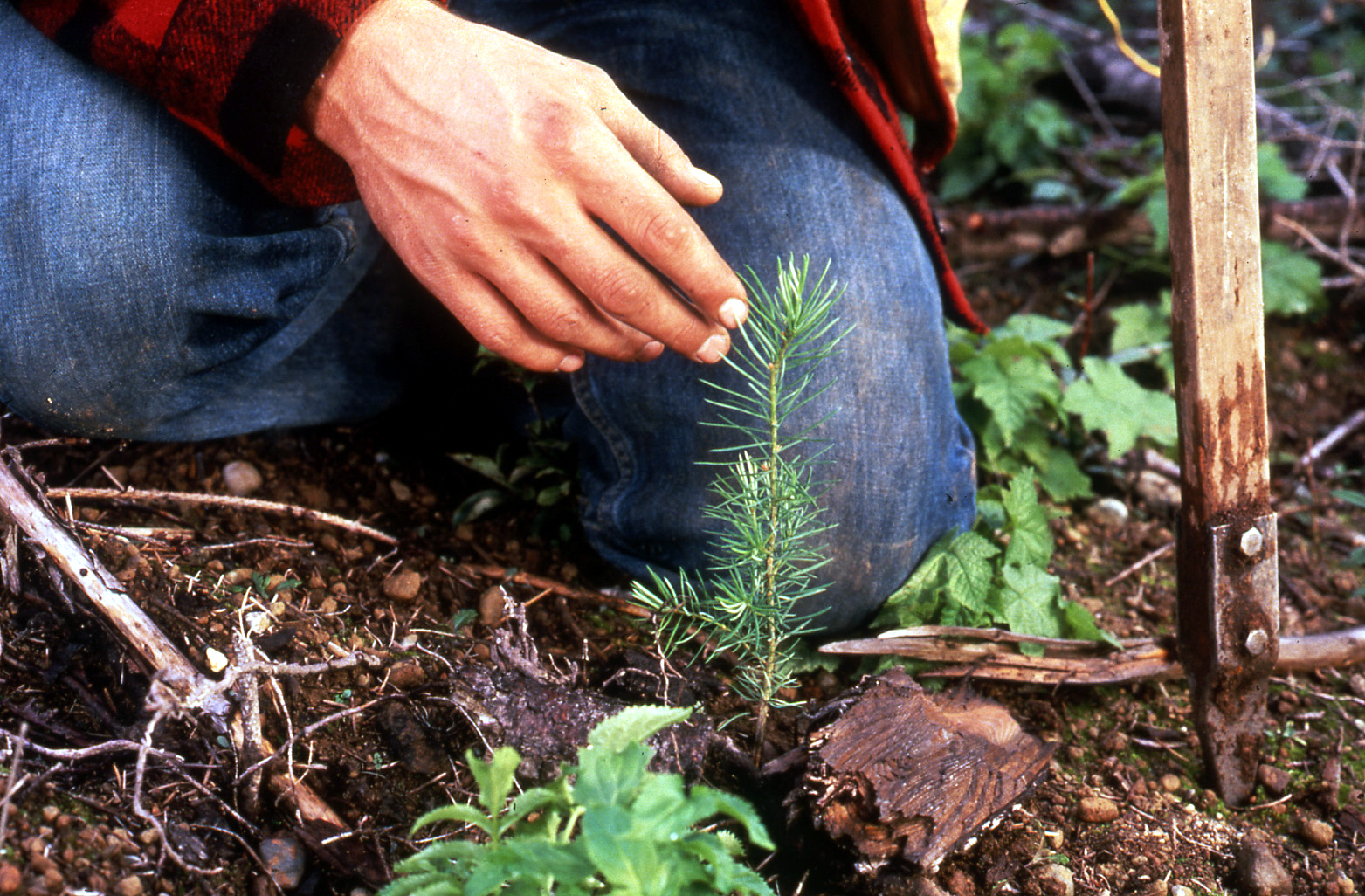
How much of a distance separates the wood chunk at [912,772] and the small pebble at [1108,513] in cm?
116

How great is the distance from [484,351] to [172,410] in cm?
68

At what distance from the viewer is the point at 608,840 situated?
3.10ft

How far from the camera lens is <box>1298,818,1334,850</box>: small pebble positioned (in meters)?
1.75

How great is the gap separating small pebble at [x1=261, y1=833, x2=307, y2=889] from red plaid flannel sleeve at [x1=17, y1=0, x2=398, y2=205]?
1.14m

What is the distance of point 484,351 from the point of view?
214 centimetres

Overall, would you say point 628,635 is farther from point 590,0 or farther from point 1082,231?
point 1082,231

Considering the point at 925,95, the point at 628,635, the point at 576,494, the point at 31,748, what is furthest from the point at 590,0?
the point at 31,748

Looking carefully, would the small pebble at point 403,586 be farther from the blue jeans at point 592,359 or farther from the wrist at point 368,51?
the wrist at point 368,51

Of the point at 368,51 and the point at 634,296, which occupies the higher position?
the point at 368,51

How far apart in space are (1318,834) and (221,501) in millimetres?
2223

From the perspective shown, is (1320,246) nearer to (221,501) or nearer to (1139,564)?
(1139,564)

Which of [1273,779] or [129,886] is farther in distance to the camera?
[1273,779]

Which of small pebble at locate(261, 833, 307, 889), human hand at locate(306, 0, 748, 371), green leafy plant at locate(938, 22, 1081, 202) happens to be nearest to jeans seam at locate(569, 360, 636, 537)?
human hand at locate(306, 0, 748, 371)

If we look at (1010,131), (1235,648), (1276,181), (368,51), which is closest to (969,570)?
(1235,648)
